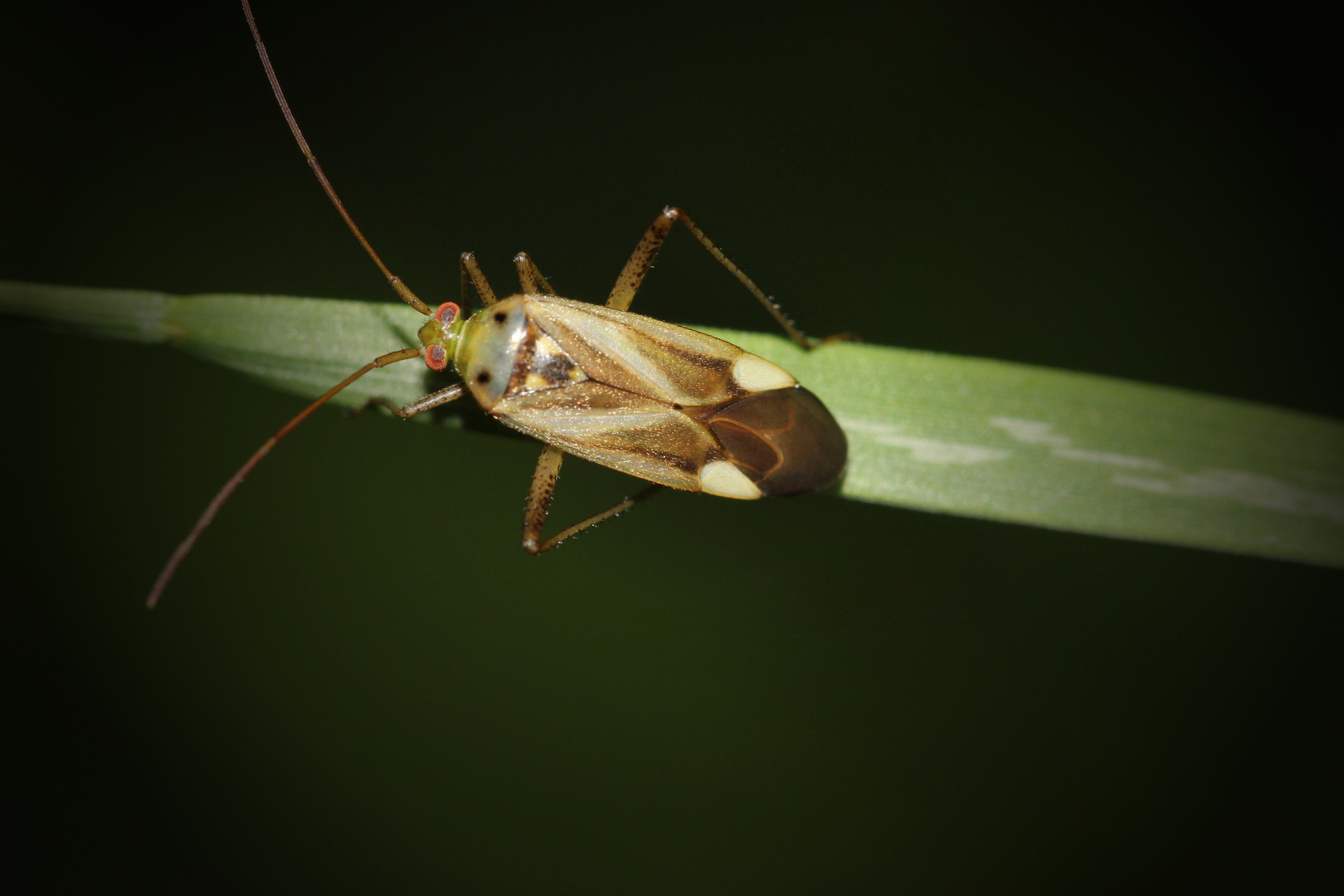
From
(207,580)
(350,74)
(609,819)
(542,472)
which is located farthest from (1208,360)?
(207,580)

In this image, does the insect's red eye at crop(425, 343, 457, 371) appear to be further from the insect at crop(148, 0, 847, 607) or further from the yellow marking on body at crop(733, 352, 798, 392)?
the yellow marking on body at crop(733, 352, 798, 392)

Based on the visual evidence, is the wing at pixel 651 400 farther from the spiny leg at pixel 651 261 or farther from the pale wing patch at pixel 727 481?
the spiny leg at pixel 651 261

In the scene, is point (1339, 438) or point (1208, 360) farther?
point (1208, 360)

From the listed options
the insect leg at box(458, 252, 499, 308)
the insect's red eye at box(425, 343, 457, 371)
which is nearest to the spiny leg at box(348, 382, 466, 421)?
the insect's red eye at box(425, 343, 457, 371)

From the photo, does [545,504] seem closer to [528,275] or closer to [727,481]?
[727,481]

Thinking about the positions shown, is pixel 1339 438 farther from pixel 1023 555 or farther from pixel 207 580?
pixel 207 580

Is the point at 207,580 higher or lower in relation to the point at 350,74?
lower

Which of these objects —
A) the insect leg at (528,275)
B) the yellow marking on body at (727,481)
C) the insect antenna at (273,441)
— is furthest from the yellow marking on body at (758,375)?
the insect antenna at (273,441)
